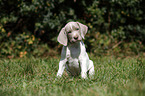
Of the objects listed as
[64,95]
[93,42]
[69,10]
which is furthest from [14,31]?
[64,95]

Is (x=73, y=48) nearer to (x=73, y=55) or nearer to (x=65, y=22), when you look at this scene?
(x=73, y=55)

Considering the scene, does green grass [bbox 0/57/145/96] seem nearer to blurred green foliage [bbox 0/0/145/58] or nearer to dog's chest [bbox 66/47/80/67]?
dog's chest [bbox 66/47/80/67]

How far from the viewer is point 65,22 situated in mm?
6336

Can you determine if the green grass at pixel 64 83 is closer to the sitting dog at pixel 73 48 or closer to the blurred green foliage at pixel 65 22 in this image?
the sitting dog at pixel 73 48

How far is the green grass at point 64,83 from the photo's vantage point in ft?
8.10

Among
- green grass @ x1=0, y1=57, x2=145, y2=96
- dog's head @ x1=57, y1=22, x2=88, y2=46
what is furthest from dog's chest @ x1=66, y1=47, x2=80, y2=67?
green grass @ x1=0, y1=57, x2=145, y2=96

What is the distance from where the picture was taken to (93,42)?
6.65m

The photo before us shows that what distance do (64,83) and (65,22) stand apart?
11.5 ft

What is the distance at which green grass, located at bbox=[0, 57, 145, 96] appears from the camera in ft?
8.10

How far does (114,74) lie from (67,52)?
1.00m

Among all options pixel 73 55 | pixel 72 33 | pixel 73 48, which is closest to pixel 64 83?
pixel 73 55

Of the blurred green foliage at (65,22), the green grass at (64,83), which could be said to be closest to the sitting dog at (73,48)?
the green grass at (64,83)

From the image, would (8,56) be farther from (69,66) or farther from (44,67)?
(69,66)

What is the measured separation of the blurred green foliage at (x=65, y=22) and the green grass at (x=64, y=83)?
2121 millimetres
